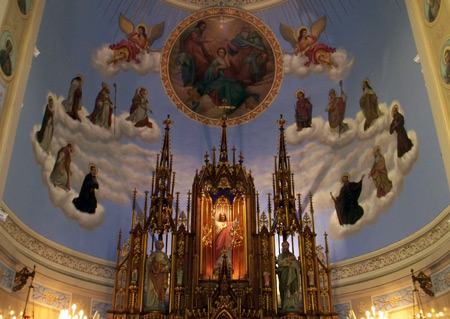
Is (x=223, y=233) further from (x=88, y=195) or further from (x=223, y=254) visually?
(x=88, y=195)

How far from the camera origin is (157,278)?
1605 centimetres

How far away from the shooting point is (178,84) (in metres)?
A: 20.1

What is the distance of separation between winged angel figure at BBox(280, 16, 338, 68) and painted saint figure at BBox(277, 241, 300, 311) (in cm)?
704

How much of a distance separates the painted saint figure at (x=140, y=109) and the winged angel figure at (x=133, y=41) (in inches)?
45.7

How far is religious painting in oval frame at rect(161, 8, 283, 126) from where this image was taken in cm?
1966

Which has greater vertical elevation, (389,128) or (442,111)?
(389,128)

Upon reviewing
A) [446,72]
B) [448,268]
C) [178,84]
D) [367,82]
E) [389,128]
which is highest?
[178,84]

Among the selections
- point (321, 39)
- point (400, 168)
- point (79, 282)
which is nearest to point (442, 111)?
point (400, 168)

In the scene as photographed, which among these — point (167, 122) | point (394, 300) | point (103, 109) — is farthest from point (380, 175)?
point (103, 109)

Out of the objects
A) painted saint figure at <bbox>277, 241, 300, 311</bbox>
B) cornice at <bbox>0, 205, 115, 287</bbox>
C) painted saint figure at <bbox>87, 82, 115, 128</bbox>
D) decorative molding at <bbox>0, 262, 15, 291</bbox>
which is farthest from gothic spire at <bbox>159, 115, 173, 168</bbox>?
decorative molding at <bbox>0, 262, 15, 291</bbox>

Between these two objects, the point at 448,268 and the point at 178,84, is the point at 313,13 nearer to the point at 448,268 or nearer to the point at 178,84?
the point at 178,84

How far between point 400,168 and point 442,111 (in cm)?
479

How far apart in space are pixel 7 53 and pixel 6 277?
555cm

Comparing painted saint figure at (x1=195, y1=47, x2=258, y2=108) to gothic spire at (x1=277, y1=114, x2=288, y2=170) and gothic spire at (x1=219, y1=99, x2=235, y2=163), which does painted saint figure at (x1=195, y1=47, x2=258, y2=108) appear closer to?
gothic spire at (x1=219, y1=99, x2=235, y2=163)
